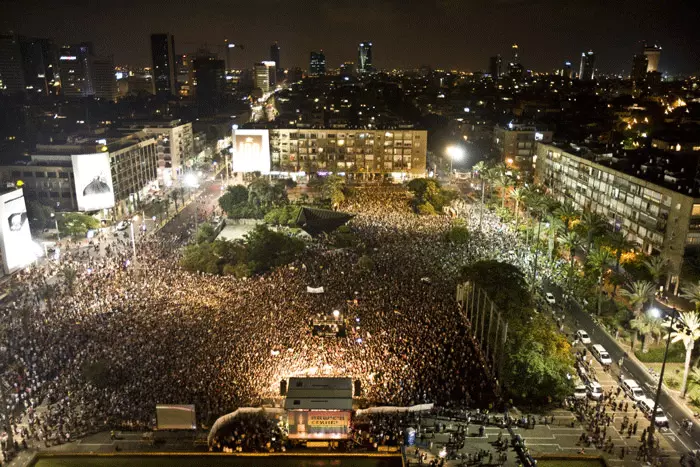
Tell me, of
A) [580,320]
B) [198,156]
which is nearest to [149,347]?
[580,320]

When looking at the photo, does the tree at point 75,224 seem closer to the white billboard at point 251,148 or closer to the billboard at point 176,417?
the white billboard at point 251,148

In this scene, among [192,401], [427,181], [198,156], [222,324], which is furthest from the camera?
[198,156]

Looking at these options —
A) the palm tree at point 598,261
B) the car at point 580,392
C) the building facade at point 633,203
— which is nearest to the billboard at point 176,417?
the car at point 580,392

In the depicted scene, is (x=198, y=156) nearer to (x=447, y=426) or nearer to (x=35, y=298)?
(x=35, y=298)

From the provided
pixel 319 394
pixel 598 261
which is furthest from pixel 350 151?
pixel 319 394

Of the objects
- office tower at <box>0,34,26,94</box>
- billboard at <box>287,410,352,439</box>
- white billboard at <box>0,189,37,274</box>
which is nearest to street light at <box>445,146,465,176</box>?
white billboard at <box>0,189,37,274</box>
